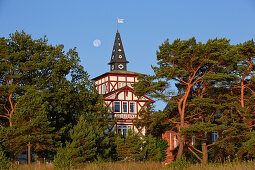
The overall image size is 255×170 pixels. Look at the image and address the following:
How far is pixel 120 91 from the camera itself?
43750 millimetres

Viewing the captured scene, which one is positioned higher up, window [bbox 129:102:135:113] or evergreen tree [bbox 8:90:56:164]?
window [bbox 129:102:135:113]

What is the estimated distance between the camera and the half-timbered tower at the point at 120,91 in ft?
141

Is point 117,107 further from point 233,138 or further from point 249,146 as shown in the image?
point 249,146

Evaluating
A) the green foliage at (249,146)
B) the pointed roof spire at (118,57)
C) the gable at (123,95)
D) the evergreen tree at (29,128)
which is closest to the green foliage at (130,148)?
the evergreen tree at (29,128)

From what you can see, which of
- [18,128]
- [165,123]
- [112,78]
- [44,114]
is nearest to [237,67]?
[165,123]

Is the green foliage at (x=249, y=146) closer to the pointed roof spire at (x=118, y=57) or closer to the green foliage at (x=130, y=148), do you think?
the green foliage at (x=130, y=148)

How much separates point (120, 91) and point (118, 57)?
13.6 m

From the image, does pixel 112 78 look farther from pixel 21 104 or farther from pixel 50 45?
pixel 21 104

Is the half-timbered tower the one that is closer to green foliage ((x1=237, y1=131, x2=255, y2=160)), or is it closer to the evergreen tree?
the evergreen tree

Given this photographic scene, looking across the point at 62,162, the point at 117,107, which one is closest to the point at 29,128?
the point at 62,162

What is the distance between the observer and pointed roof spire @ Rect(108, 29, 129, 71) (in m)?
55.8

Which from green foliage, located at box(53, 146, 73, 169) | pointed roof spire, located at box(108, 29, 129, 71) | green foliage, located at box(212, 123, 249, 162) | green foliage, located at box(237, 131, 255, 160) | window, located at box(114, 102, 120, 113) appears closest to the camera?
green foliage, located at box(53, 146, 73, 169)

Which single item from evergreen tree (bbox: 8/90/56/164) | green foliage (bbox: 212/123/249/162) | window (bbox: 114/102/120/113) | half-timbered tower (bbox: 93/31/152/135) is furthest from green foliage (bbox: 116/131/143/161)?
window (bbox: 114/102/120/113)

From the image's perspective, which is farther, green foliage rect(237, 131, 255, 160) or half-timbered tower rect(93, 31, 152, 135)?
half-timbered tower rect(93, 31, 152, 135)
